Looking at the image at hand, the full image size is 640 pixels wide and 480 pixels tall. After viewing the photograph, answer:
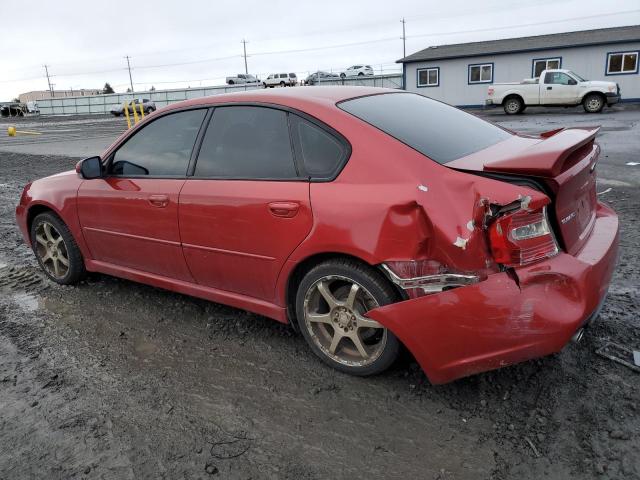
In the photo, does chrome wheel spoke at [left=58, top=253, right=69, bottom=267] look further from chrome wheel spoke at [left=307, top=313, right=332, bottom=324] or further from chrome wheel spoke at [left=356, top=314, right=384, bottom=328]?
chrome wheel spoke at [left=356, top=314, right=384, bottom=328]

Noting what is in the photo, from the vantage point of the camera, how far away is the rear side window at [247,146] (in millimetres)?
3088

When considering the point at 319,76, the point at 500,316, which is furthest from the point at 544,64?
the point at 500,316

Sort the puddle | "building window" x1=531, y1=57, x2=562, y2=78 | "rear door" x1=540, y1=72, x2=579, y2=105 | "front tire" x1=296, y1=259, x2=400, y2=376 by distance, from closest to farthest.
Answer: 1. "front tire" x1=296, y1=259, x2=400, y2=376
2. the puddle
3. "rear door" x1=540, y1=72, x2=579, y2=105
4. "building window" x1=531, y1=57, x2=562, y2=78

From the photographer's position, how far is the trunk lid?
8.06ft

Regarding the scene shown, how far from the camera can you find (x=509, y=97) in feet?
78.9

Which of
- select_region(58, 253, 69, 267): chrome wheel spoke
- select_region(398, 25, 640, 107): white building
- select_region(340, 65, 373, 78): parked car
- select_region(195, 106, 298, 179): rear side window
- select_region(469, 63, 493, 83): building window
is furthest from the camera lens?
select_region(340, 65, 373, 78): parked car

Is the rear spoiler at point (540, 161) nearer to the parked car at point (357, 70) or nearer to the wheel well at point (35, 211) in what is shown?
the wheel well at point (35, 211)

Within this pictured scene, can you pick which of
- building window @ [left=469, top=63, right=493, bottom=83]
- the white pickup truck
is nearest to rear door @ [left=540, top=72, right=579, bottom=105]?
the white pickup truck

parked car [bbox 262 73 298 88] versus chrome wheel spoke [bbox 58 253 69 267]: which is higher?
parked car [bbox 262 73 298 88]

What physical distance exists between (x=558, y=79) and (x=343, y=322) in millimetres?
23726

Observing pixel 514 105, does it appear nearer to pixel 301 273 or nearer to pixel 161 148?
pixel 161 148

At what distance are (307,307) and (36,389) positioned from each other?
1.62 metres

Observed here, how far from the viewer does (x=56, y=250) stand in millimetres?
4594

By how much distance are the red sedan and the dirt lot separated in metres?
0.27
